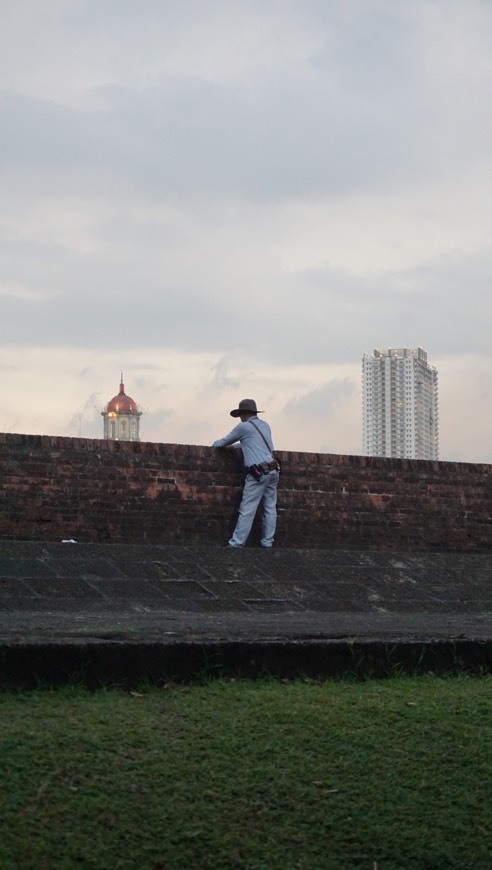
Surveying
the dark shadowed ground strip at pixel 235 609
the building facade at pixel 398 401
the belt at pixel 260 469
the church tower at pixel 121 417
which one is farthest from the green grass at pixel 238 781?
the church tower at pixel 121 417

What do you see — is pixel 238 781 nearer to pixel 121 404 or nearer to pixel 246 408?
pixel 246 408

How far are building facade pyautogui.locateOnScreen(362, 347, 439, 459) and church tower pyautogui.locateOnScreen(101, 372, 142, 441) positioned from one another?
42542 mm

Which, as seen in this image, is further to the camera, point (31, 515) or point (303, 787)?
point (31, 515)

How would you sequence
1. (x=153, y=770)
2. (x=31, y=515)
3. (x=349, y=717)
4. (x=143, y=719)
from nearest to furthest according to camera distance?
(x=153, y=770) → (x=143, y=719) → (x=349, y=717) → (x=31, y=515)

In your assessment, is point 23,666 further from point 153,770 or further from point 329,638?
point 329,638

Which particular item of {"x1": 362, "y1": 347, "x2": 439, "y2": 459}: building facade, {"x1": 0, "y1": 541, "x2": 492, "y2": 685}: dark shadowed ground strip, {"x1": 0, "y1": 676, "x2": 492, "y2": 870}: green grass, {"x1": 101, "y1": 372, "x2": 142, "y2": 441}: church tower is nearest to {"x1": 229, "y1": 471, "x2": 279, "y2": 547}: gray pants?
{"x1": 0, "y1": 541, "x2": 492, "y2": 685}: dark shadowed ground strip

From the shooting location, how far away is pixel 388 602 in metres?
9.76

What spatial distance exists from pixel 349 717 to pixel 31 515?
7.06 meters

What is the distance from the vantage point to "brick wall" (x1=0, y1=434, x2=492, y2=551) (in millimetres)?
10680

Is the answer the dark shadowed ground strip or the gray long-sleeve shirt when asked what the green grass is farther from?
the gray long-sleeve shirt

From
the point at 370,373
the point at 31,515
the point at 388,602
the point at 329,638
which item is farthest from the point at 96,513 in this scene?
the point at 370,373

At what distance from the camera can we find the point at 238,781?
3.39m

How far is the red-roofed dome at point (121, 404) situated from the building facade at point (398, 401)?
143 feet

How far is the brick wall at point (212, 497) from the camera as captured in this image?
10.7 meters
